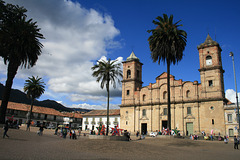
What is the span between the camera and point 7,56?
28281 millimetres

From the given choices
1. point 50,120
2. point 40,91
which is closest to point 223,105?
point 40,91

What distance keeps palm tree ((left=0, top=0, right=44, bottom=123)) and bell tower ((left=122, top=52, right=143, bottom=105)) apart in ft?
101

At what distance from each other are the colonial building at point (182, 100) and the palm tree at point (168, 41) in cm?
1863

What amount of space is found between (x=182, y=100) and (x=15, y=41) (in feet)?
118

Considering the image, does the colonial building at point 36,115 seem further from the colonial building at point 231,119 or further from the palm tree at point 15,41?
the colonial building at point 231,119

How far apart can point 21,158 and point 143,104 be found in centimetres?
4446

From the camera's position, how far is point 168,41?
28297 millimetres

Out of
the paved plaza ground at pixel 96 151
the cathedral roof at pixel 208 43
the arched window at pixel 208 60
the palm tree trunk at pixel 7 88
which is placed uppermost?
the cathedral roof at pixel 208 43

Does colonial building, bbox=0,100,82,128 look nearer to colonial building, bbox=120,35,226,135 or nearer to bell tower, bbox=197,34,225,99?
colonial building, bbox=120,35,226,135

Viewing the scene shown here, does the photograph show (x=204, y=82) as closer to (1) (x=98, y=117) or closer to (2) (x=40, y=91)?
(1) (x=98, y=117)

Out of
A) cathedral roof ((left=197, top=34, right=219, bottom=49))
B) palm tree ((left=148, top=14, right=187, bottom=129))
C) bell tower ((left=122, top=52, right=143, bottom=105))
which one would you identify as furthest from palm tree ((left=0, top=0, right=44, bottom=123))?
cathedral roof ((left=197, top=34, right=219, bottom=49))

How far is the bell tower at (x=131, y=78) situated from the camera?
181 ft

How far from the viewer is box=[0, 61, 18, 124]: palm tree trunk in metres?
25.1

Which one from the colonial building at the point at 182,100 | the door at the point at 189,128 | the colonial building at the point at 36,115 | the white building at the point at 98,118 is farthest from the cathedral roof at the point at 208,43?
the colonial building at the point at 36,115
